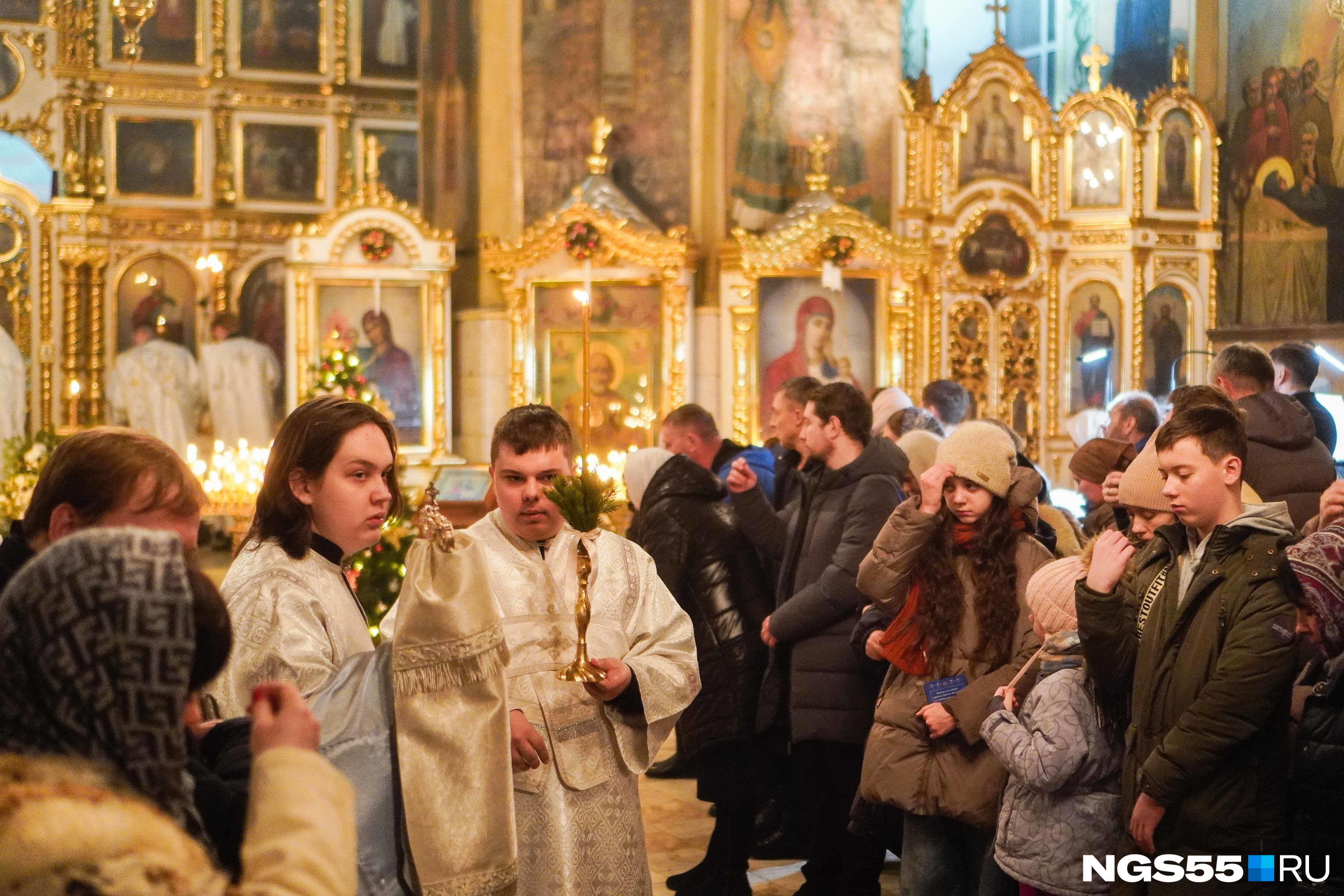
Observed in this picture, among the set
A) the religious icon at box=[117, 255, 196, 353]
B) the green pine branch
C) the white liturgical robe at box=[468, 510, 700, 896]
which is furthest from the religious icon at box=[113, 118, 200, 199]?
the green pine branch

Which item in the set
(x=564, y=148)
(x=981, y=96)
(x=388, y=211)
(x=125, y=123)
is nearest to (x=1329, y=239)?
(x=981, y=96)

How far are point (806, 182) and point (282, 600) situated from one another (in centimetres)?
1060

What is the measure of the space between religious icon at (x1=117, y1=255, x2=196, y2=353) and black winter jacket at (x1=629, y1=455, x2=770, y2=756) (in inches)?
479

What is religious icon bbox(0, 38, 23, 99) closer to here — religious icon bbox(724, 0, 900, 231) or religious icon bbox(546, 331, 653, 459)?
religious icon bbox(546, 331, 653, 459)

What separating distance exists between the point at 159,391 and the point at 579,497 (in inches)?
534

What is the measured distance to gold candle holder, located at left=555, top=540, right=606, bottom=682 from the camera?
301cm

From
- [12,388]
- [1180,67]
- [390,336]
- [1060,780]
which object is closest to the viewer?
[1060,780]

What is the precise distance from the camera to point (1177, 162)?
13.9 metres

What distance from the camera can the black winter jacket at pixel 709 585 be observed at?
527 cm

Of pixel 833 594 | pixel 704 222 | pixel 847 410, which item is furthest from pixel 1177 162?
pixel 833 594

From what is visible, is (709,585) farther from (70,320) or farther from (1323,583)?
(70,320)

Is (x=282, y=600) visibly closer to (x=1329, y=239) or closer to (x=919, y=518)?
(x=919, y=518)

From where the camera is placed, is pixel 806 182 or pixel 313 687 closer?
pixel 313 687

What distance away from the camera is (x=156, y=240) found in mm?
16281
